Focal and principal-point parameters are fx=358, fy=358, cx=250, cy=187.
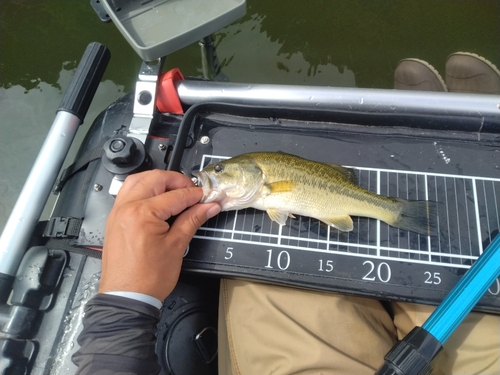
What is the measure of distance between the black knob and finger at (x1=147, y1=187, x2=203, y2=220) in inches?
13.0

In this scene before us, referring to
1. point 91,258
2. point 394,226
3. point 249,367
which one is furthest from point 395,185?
point 91,258

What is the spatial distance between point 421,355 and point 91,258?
63.3 inches

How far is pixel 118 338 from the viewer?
138cm

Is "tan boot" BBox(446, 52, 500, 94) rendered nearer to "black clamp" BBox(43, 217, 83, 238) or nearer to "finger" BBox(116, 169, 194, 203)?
"finger" BBox(116, 169, 194, 203)

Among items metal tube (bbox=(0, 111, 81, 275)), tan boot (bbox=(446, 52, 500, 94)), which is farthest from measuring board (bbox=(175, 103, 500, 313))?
tan boot (bbox=(446, 52, 500, 94))

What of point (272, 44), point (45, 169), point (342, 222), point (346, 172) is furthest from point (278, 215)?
point (272, 44)

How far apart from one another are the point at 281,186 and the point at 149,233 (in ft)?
2.21

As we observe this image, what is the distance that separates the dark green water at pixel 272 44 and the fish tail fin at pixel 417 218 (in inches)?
88.1

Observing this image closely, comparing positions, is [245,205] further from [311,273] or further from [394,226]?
[394,226]

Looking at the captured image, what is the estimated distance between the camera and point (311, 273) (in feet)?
5.40

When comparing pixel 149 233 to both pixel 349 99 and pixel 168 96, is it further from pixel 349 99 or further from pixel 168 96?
pixel 349 99

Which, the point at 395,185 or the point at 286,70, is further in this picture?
the point at 286,70

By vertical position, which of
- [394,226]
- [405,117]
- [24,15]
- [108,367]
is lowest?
[108,367]

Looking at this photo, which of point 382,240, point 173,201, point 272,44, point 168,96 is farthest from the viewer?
point 272,44
